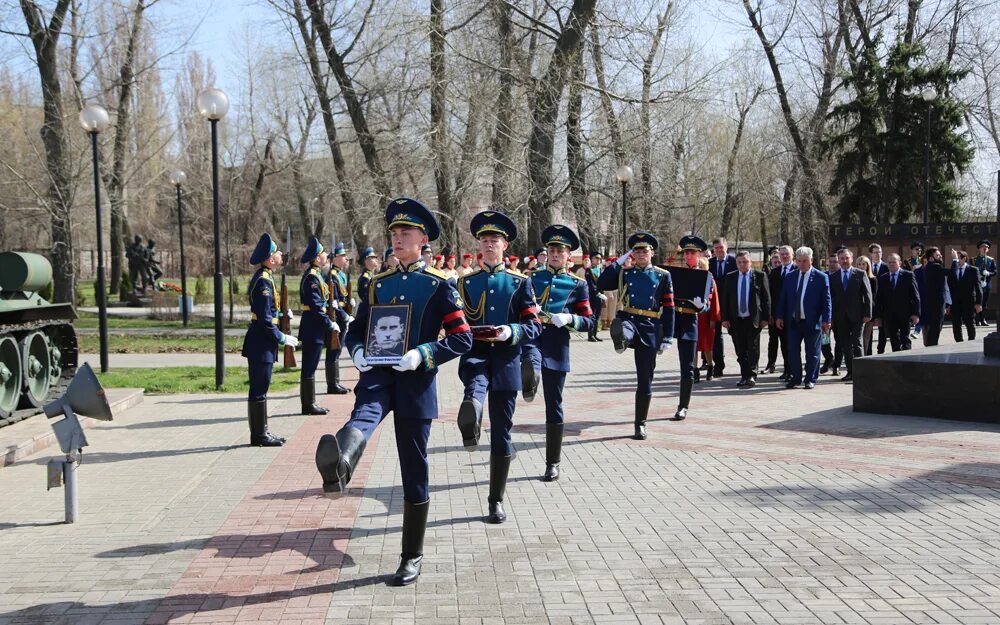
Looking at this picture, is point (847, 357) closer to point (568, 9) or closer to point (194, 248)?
point (568, 9)

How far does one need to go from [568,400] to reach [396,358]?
760 cm

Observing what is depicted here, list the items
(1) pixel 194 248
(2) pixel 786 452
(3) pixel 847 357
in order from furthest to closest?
(1) pixel 194 248
(3) pixel 847 357
(2) pixel 786 452

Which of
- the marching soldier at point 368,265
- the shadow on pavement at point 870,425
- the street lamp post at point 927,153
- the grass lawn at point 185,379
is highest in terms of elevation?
the street lamp post at point 927,153

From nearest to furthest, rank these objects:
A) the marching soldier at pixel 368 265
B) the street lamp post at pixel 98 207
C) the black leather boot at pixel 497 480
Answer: the black leather boot at pixel 497 480 < the marching soldier at pixel 368 265 < the street lamp post at pixel 98 207

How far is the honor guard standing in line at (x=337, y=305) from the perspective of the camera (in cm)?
1262

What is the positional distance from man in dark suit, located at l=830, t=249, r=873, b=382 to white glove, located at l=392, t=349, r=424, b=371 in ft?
34.8

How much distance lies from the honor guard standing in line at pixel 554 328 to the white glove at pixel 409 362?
84.6 inches

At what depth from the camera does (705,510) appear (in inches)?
265

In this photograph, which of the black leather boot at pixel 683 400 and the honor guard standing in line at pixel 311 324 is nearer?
the black leather boot at pixel 683 400

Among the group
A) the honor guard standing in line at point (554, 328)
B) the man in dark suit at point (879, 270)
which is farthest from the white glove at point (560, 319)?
the man in dark suit at point (879, 270)

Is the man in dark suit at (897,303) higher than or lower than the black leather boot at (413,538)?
higher

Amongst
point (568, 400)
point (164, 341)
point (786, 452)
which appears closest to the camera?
point (786, 452)

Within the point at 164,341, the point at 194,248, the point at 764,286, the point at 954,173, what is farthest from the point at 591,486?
the point at 194,248

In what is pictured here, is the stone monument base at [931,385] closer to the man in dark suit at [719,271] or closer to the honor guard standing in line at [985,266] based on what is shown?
the man in dark suit at [719,271]
